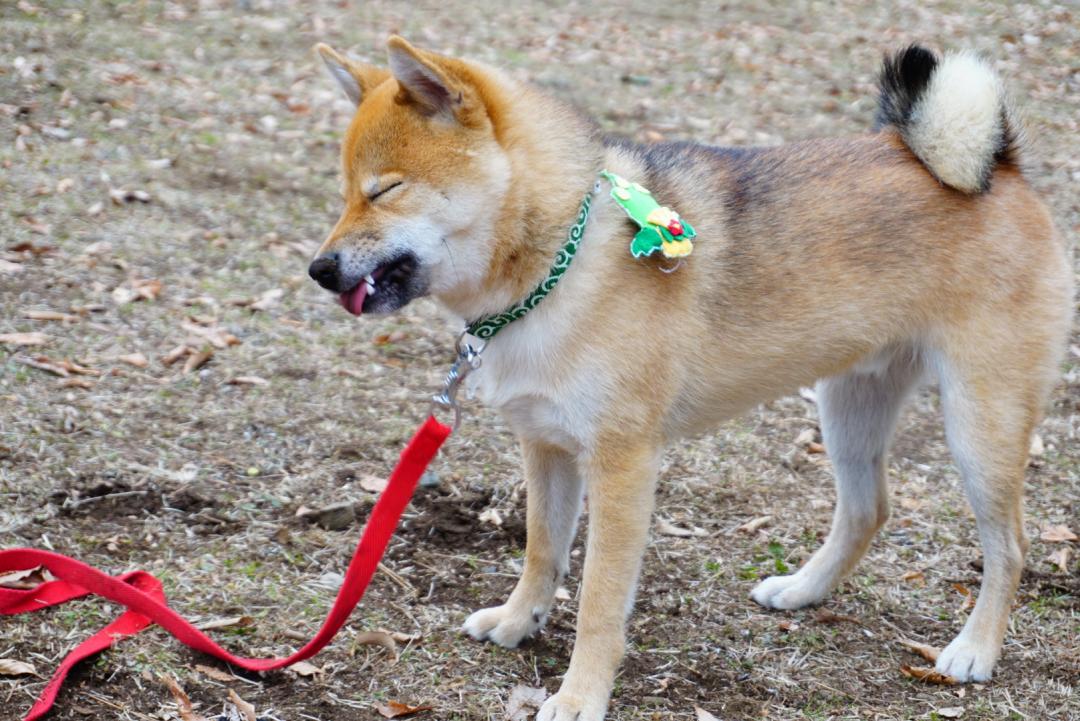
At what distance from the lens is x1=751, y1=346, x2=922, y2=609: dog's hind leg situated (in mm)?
3900

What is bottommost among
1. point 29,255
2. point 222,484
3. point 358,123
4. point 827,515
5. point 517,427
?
point 29,255

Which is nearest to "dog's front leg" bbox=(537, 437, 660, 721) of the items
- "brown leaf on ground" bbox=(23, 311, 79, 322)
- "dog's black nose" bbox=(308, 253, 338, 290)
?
"dog's black nose" bbox=(308, 253, 338, 290)

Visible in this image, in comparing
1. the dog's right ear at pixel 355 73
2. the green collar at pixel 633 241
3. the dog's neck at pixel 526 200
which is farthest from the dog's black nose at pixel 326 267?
the dog's right ear at pixel 355 73

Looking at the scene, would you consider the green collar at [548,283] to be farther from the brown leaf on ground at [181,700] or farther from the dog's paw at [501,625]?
the brown leaf on ground at [181,700]

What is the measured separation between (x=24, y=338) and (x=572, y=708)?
10.9 ft

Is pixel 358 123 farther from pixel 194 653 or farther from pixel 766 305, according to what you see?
pixel 194 653

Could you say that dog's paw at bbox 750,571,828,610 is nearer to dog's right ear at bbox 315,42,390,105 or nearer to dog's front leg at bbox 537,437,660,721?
dog's front leg at bbox 537,437,660,721

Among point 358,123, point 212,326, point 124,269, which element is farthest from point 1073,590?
point 124,269

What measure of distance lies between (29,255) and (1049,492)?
5183 mm

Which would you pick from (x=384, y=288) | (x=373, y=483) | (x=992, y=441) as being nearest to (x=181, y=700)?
(x=384, y=288)

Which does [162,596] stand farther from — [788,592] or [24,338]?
[24,338]

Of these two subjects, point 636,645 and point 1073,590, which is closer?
point 636,645

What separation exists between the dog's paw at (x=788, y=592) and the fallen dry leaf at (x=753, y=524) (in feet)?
1.26

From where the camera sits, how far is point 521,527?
421 cm
